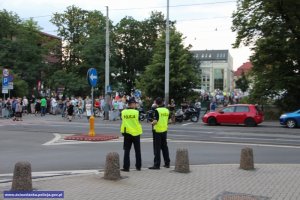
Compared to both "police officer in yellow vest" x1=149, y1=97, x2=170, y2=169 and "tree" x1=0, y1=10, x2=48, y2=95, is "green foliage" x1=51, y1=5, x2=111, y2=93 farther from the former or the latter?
"police officer in yellow vest" x1=149, y1=97, x2=170, y2=169

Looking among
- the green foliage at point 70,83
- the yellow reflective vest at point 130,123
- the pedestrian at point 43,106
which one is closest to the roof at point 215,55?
the green foliage at point 70,83

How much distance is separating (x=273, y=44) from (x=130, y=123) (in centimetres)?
2747

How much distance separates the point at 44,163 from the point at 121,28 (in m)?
63.6

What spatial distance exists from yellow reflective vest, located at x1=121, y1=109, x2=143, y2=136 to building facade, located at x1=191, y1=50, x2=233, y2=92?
4644 inches

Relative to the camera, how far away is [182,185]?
9055 mm

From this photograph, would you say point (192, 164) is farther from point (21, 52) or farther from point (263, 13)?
point (21, 52)

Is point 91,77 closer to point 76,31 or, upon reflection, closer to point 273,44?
point 273,44

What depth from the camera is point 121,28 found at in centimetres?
7475

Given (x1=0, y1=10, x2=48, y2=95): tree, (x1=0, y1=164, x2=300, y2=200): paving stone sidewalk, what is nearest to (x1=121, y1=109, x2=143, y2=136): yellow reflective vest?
(x1=0, y1=164, x2=300, y2=200): paving stone sidewalk

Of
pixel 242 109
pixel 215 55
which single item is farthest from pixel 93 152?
pixel 215 55

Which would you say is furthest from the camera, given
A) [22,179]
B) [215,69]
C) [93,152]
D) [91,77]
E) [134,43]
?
[215,69]

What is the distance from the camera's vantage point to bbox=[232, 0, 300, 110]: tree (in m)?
35.2

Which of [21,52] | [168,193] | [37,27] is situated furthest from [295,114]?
[37,27]

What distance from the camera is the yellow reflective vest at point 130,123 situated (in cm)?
1086
